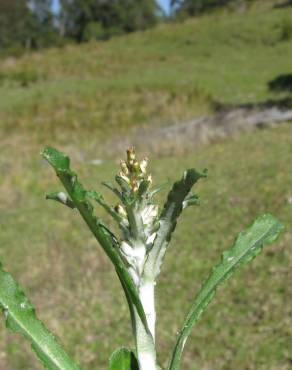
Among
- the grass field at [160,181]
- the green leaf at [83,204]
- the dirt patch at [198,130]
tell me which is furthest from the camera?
the dirt patch at [198,130]

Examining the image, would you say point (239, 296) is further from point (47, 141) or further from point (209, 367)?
point (47, 141)

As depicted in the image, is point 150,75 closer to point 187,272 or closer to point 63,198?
point 187,272

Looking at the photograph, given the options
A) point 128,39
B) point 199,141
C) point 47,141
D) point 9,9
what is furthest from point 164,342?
point 9,9

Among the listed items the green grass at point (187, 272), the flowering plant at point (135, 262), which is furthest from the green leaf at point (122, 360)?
the green grass at point (187, 272)

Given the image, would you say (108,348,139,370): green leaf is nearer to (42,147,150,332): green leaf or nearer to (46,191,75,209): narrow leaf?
(42,147,150,332): green leaf

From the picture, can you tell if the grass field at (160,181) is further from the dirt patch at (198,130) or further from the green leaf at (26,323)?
the dirt patch at (198,130)

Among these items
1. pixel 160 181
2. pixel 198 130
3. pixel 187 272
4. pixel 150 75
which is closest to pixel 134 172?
pixel 187 272

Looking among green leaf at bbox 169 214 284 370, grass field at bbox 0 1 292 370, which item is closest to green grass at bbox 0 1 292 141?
grass field at bbox 0 1 292 370
